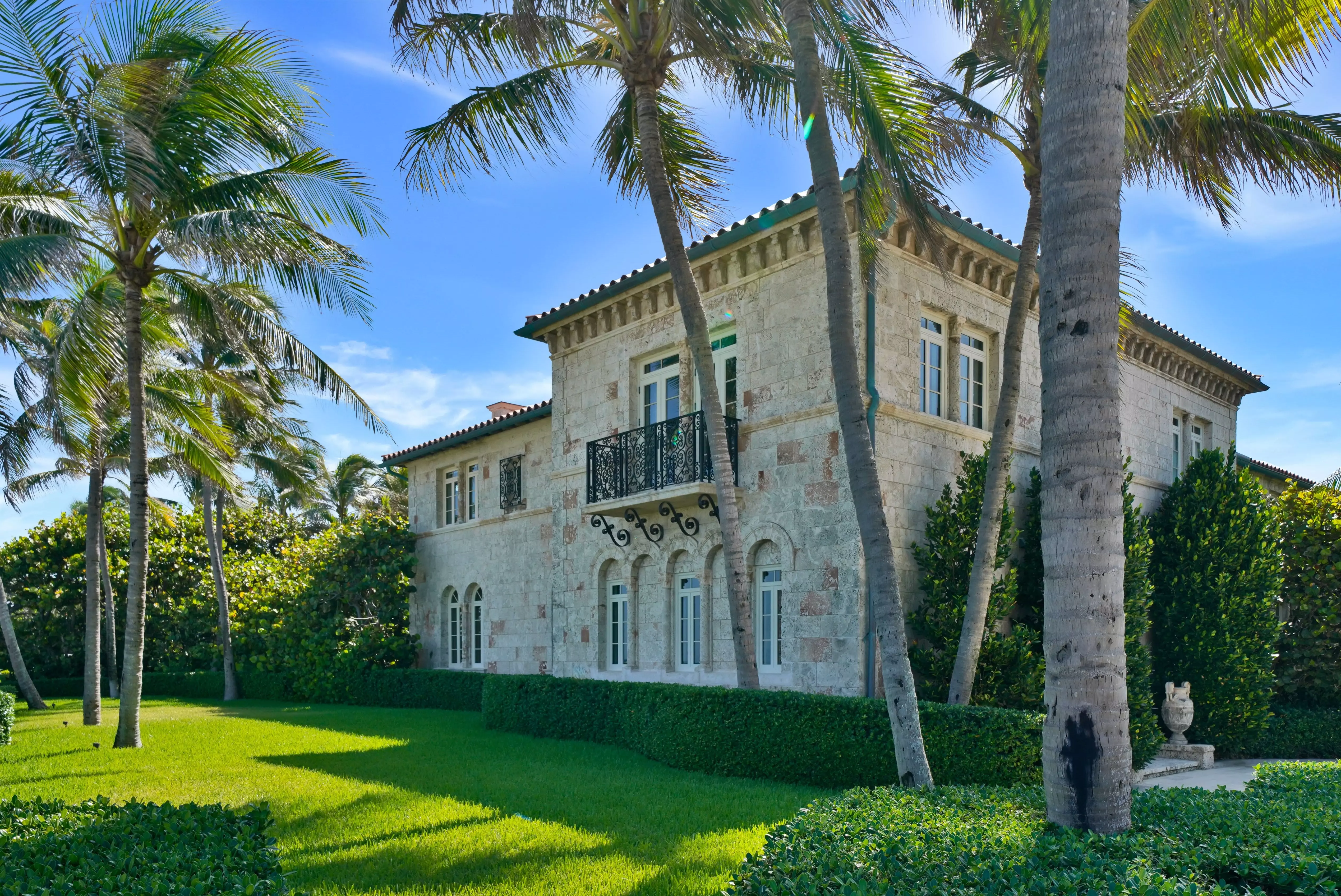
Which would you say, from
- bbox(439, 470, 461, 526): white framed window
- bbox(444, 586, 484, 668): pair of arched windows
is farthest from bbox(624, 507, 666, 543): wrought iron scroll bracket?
bbox(439, 470, 461, 526): white framed window

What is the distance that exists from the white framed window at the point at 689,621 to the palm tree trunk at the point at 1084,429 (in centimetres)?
1089

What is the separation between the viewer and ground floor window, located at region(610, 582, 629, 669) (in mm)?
17344

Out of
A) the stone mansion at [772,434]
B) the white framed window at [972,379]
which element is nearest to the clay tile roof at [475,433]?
the stone mansion at [772,434]

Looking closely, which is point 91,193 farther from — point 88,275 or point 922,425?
Answer: point 922,425

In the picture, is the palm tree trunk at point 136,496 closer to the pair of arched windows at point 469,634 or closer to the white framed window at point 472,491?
the pair of arched windows at point 469,634

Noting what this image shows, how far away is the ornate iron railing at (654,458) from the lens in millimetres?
15117

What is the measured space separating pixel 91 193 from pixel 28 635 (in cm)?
2482

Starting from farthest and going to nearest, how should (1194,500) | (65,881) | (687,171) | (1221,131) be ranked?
(1194,500) → (687,171) → (1221,131) → (65,881)

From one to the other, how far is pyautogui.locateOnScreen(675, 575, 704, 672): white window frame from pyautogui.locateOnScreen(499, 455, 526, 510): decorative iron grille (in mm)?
6728

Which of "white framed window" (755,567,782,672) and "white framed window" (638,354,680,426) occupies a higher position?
"white framed window" (638,354,680,426)

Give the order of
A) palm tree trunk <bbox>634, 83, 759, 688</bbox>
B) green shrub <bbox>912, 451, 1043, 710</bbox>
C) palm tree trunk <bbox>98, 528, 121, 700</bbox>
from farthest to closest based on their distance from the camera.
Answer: palm tree trunk <bbox>98, 528, 121, 700</bbox> → green shrub <bbox>912, 451, 1043, 710</bbox> → palm tree trunk <bbox>634, 83, 759, 688</bbox>

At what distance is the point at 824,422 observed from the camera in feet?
45.4

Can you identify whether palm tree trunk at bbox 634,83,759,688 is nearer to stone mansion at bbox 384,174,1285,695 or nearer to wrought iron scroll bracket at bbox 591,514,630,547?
stone mansion at bbox 384,174,1285,695

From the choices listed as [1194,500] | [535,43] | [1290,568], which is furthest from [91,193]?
[1290,568]
